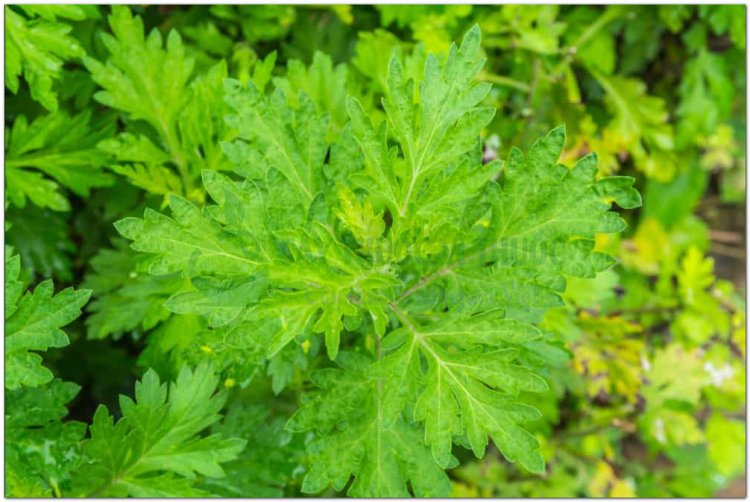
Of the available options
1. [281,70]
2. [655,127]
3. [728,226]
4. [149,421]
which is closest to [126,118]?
[281,70]

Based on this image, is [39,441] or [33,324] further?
[39,441]

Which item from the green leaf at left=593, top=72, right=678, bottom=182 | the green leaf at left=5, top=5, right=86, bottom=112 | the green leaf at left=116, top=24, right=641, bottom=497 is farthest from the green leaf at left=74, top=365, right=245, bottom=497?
the green leaf at left=593, top=72, right=678, bottom=182

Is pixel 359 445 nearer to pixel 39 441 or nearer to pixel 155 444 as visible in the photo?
pixel 155 444

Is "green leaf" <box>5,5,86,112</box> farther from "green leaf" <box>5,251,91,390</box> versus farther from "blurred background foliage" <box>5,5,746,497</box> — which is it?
"green leaf" <box>5,251,91,390</box>

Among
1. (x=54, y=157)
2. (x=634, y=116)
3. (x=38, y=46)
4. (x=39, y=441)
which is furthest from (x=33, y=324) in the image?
(x=634, y=116)

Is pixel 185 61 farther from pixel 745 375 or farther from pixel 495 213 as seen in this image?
pixel 745 375

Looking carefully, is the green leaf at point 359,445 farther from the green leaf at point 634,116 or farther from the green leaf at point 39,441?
the green leaf at point 634,116
